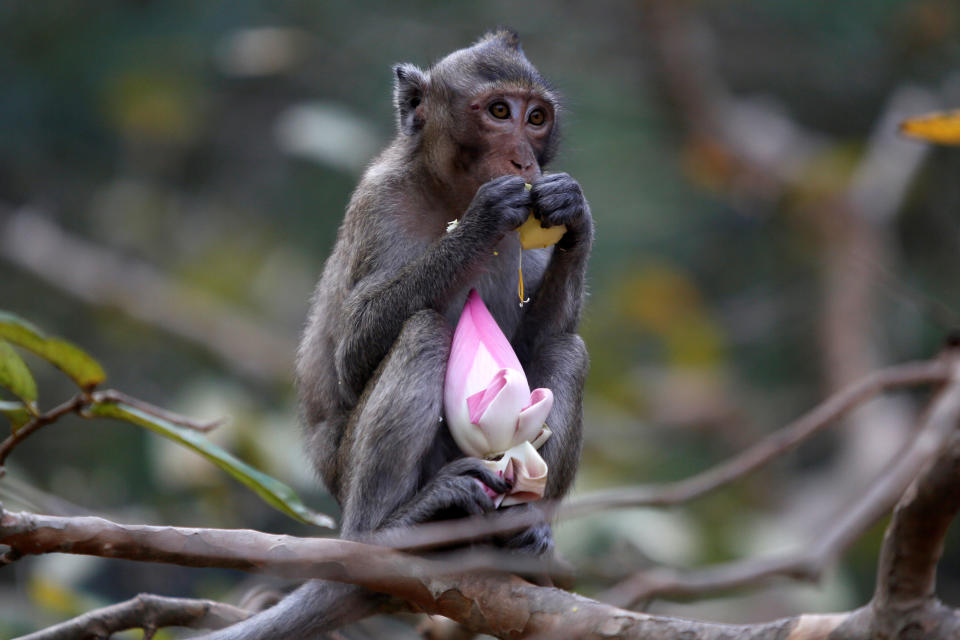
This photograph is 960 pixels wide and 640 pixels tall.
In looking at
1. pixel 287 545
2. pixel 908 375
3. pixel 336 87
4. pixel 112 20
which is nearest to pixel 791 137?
pixel 336 87

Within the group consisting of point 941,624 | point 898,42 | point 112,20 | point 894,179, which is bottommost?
point 941,624

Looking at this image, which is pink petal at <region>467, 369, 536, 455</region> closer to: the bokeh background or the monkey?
the monkey

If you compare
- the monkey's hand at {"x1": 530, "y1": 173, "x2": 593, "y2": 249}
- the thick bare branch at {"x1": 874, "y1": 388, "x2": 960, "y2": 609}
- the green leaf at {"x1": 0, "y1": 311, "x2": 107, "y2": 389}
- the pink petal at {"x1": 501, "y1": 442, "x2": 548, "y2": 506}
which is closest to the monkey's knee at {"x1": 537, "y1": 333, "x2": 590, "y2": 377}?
the monkey's hand at {"x1": 530, "y1": 173, "x2": 593, "y2": 249}

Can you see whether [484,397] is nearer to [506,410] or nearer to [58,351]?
[506,410]

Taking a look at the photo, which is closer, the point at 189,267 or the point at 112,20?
the point at 189,267

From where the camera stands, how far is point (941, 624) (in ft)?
8.92

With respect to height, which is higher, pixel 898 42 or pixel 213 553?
pixel 898 42

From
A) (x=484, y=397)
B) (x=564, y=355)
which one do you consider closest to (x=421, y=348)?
(x=484, y=397)

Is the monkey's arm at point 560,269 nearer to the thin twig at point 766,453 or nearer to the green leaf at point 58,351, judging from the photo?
the thin twig at point 766,453

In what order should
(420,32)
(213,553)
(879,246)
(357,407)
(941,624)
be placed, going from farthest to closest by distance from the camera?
(420,32), (879,246), (357,407), (213,553), (941,624)

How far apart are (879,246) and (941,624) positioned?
30.0 ft

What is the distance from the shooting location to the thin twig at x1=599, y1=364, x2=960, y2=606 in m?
3.59

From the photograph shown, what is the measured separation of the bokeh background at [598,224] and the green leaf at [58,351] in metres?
3.86

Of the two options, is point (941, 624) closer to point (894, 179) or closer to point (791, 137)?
point (894, 179)
